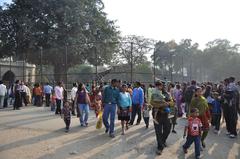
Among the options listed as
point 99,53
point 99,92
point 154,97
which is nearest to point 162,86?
point 154,97

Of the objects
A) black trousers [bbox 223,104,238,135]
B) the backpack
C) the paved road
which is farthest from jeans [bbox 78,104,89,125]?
black trousers [bbox 223,104,238,135]

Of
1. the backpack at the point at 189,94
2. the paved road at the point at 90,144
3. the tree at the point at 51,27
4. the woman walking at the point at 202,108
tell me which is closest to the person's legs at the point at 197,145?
the paved road at the point at 90,144

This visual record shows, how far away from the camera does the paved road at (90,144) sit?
332 inches

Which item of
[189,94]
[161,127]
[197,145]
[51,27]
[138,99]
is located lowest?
[197,145]

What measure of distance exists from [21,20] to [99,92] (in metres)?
21.6

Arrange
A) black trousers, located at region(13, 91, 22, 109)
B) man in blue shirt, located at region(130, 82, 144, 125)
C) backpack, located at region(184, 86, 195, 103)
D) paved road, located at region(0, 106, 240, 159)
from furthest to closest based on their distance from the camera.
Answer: black trousers, located at region(13, 91, 22, 109) < backpack, located at region(184, 86, 195, 103) < man in blue shirt, located at region(130, 82, 144, 125) < paved road, located at region(0, 106, 240, 159)

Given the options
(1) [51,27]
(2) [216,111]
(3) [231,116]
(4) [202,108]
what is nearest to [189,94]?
(2) [216,111]

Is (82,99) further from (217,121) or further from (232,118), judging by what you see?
(232,118)

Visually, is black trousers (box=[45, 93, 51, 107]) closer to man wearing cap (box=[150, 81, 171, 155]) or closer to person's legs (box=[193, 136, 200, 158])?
man wearing cap (box=[150, 81, 171, 155])

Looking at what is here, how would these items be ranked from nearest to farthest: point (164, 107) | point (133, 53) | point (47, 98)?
point (164, 107) < point (47, 98) < point (133, 53)

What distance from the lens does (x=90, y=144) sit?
9.52m

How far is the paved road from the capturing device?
8.43 meters

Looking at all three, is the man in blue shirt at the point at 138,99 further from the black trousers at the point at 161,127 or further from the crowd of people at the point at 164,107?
the black trousers at the point at 161,127

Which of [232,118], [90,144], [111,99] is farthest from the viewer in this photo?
[232,118]
